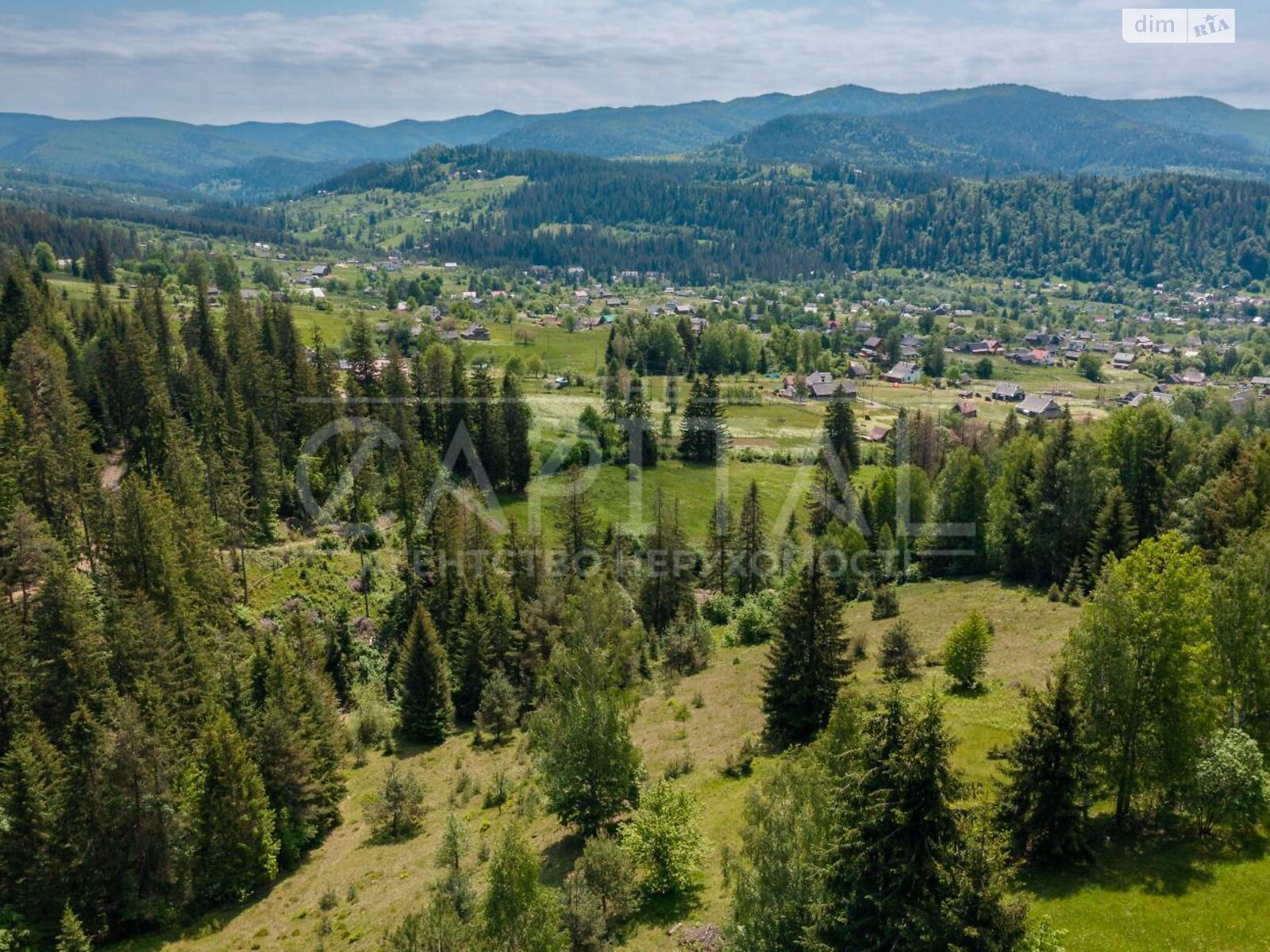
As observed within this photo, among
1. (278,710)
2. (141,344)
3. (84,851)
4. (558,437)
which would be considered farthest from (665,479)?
(84,851)

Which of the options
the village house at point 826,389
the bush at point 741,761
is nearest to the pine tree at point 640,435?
the village house at point 826,389

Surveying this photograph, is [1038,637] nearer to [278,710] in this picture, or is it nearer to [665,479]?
[278,710]

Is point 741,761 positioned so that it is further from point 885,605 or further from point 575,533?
point 575,533

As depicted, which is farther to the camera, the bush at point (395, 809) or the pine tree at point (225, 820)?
the bush at point (395, 809)

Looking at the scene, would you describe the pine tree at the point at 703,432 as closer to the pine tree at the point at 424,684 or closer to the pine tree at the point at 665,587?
the pine tree at the point at 665,587

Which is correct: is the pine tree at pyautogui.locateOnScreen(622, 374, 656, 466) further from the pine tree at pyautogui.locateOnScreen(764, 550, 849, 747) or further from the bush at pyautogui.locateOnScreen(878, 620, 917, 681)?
the pine tree at pyautogui.locateOnScreen(764, 550, 849, 747)

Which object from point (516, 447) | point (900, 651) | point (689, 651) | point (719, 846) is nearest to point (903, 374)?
point (516, 447)
